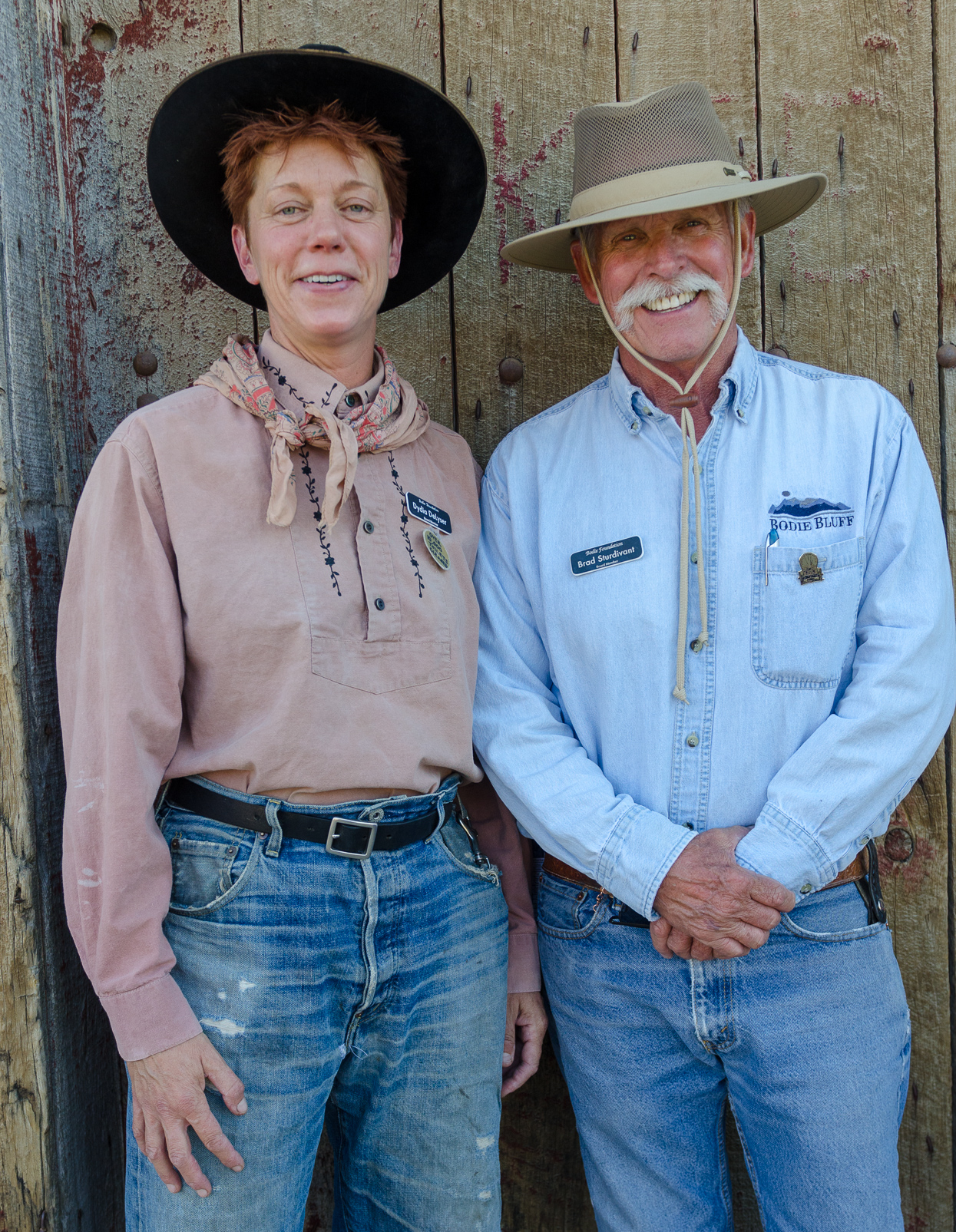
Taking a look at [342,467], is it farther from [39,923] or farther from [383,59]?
[383,59]

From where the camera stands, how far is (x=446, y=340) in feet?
6.99

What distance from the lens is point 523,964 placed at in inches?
70.3

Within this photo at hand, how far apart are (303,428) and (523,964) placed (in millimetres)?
1082

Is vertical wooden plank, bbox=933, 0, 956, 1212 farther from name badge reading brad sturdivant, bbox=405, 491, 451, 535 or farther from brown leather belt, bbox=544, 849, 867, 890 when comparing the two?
name badge reading brad sturdivant, bbox=405, 491, 451, 535

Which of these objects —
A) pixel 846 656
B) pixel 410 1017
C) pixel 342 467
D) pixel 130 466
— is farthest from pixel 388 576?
pixel 846 656

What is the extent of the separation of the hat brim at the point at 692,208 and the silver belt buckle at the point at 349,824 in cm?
111

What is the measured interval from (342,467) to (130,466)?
0.32m

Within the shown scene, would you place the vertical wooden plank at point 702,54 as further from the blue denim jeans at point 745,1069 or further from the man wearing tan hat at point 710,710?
the blue denim jeans at point 745,1069

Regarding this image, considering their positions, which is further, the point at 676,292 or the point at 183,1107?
the point at 676,292

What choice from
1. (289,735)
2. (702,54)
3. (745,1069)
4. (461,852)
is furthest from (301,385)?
(745,1069)

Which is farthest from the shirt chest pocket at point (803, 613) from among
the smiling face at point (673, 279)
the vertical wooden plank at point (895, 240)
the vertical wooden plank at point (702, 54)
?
the vertical wooden plank at point (702, 54)

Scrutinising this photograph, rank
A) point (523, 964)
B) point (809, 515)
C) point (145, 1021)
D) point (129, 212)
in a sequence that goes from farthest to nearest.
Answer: point (129, 212) < point (523, 964) < point (809, 515) < point (145, 1021)

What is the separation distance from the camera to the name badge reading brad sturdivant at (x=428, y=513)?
1.62 metres

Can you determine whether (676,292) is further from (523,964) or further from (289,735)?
Answer: (523,964)
